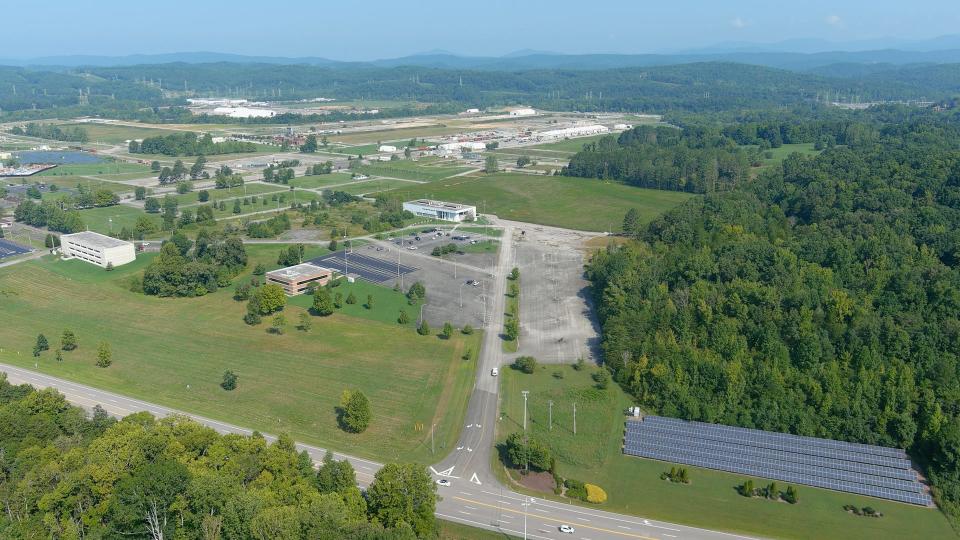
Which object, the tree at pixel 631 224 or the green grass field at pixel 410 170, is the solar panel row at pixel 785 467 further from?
the green grass field at pixel 410 170

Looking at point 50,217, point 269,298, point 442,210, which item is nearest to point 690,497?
point 269,298

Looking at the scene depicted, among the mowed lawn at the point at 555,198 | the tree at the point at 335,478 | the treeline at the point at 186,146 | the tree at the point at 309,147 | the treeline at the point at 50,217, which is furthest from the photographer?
the tree at the point at 309,147

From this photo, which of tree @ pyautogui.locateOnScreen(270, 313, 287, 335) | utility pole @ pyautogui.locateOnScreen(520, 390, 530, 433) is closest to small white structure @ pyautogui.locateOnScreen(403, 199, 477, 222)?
tree @ pyautogui.locateOnScreen(270, 313, 287, 335)

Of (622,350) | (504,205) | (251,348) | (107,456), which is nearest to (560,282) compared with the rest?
(622,350)

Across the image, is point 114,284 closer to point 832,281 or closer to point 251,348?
point 251,348

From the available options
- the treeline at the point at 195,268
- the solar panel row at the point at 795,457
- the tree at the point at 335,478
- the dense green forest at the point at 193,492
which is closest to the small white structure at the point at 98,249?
the treeline at the point at 195,268

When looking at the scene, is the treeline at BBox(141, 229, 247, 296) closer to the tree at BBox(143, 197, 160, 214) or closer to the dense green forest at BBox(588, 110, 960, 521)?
the tree at BBox(143, 197, 160, 214)

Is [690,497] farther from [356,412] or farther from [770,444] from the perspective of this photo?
[356,412]
